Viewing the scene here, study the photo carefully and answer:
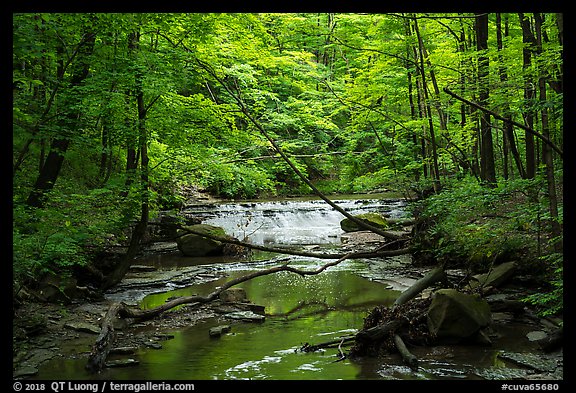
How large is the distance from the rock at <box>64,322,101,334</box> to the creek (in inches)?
15.1

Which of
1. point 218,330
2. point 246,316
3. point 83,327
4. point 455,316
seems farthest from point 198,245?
point 455,316

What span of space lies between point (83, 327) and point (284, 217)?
14.1m

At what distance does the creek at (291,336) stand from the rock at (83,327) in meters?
0.38

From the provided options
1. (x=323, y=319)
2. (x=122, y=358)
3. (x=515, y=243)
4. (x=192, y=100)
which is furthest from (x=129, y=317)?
(x=515, y=243)

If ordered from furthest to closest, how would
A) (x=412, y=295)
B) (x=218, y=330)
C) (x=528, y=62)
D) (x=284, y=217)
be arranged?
(x=284, y=217)
(x=528, y=62)
(x=412, y=295)
(x=218, y=330)

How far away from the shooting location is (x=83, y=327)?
750 centimetres

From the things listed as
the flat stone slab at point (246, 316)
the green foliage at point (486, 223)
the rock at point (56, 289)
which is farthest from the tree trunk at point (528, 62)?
the rock at point (56, 289)

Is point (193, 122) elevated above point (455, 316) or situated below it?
above

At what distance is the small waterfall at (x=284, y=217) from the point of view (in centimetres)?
1936

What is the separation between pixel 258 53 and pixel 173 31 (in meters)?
2.23

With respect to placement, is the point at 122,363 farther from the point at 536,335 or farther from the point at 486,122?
the point at 486,122

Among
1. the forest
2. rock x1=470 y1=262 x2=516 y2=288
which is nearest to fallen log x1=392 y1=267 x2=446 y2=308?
rock x1=470 y1=262 x2=516 y2=288

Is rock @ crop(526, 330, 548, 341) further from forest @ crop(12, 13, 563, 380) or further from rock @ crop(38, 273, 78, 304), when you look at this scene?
rock @ crop(38, 273, 78, 304)

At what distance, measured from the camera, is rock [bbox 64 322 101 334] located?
24.5ft
